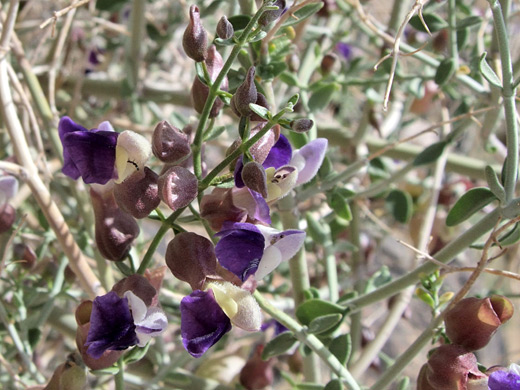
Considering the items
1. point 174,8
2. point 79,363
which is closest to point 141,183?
point 79,363

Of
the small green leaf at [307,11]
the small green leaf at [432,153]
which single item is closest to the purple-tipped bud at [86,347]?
the small green leaf at [307,11]

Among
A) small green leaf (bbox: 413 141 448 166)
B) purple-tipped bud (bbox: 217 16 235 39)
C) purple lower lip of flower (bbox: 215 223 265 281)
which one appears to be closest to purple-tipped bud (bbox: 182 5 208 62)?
purple-tipped bud (bbox: 217 16 235 39)

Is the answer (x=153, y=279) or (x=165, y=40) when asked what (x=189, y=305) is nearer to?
(x=153, y=279)

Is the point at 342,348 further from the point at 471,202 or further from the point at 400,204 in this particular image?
the point at 400,204

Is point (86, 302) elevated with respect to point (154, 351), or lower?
elevated

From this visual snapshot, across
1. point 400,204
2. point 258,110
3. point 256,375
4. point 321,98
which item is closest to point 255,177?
point 258,110

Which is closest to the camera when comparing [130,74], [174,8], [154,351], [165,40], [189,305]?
[189,305]

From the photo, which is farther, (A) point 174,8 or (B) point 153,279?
(A) point 174,8
